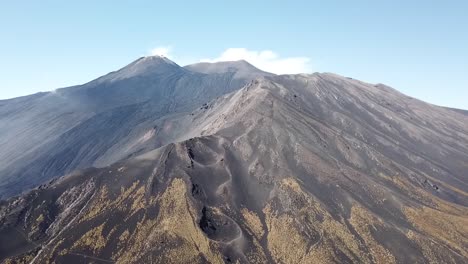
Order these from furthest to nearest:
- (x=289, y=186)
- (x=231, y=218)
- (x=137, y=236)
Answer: (x=289, y=186) < (x=231, y=218) < (x=137, y=236)

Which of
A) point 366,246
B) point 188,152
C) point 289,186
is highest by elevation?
point 188,152

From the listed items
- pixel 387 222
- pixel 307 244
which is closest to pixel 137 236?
pixel 307 244

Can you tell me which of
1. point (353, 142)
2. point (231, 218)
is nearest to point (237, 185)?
point (231, 218)

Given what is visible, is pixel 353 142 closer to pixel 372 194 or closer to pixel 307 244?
pixel 372 194

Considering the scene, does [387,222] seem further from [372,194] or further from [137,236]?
[137,236]

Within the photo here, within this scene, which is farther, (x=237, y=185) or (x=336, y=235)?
(x=237, y=185)

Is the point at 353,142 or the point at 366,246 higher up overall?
the point at 353,142

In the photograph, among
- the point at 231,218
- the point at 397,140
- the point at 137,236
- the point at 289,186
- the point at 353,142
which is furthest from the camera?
the point at 397,140
